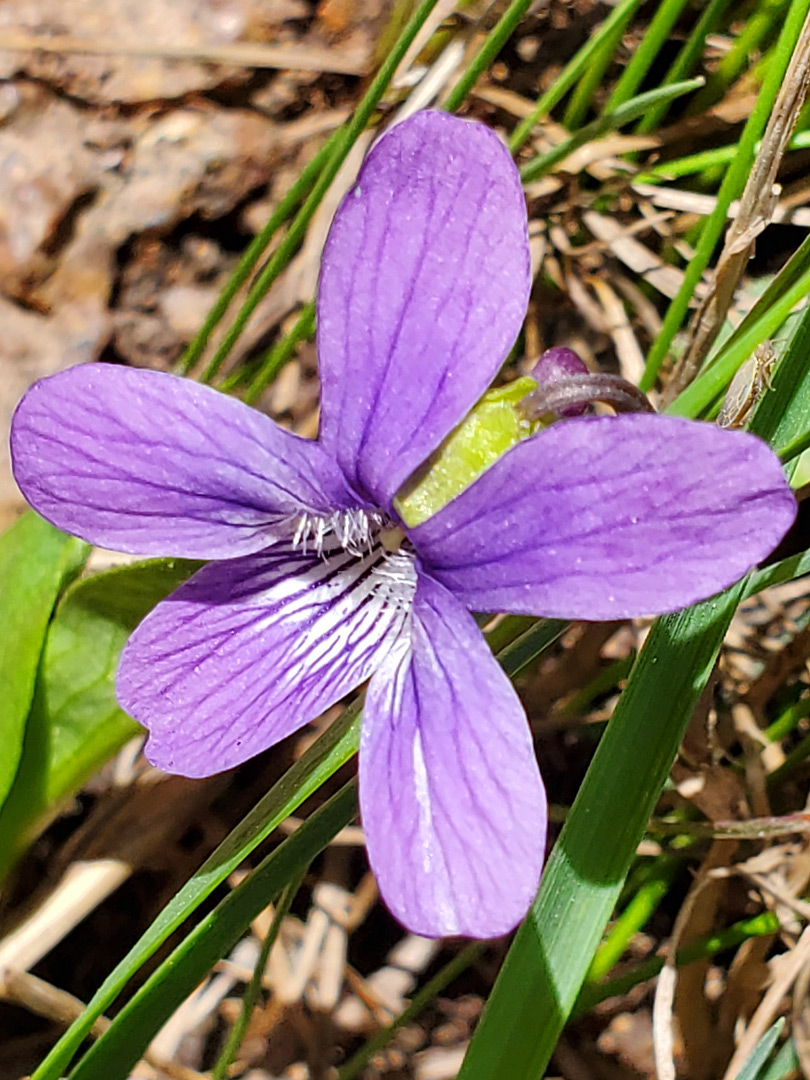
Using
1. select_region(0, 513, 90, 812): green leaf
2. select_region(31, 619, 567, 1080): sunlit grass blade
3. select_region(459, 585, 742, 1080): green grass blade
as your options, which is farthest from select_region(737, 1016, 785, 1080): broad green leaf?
select_region(0, 513, 90, 812): green leaf

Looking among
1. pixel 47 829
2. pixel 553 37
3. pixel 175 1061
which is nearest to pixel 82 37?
pixel 553 37

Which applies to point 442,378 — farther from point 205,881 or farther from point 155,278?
point 155,278

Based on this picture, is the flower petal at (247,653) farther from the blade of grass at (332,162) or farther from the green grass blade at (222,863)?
the blade of grass at (332,162)

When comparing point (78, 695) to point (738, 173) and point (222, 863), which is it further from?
point (738, 173)

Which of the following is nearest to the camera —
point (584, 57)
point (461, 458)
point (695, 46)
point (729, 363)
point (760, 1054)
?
point (461, 458)

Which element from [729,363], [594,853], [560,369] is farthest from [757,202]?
[594,853]

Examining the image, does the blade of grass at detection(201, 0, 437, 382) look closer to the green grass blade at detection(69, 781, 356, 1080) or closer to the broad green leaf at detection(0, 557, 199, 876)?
the broad green leaf at detection(0, 557, 199, 876)
